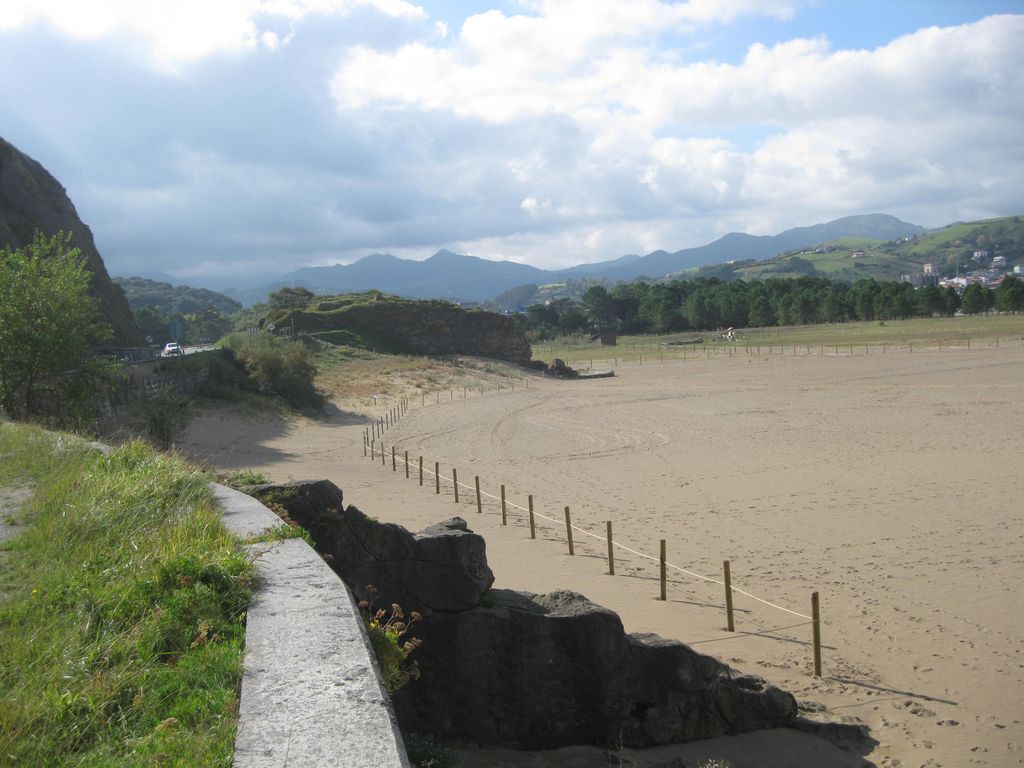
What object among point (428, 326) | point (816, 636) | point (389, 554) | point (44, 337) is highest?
point (428, 326)

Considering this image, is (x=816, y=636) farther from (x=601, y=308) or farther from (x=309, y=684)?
(x=601, y=308)

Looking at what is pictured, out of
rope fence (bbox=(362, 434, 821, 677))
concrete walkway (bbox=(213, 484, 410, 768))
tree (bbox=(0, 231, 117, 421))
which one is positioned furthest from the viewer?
tree (bbox=(0, 231, 117, 421))

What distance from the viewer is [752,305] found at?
114 m

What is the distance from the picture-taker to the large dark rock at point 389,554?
7.76 metres

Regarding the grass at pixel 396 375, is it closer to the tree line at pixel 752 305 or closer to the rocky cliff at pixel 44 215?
the rocky cliff at pixel 44 215

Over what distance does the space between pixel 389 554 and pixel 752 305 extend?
111783mm

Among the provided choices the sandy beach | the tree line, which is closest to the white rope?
the sandy beach

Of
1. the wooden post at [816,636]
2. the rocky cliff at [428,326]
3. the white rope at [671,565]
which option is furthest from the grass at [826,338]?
the wooden post at [816,636]

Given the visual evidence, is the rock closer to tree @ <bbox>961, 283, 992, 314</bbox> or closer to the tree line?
the tree line

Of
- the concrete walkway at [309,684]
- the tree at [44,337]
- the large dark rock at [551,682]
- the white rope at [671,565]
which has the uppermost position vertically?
the tree at [44,337]

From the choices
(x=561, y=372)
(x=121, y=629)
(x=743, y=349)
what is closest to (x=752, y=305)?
(x=743, y=349)

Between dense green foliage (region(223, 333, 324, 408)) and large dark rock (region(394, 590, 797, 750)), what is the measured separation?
33.8 m

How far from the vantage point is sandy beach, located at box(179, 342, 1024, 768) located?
9.53m

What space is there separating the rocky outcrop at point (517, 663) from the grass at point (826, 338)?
215 ft
